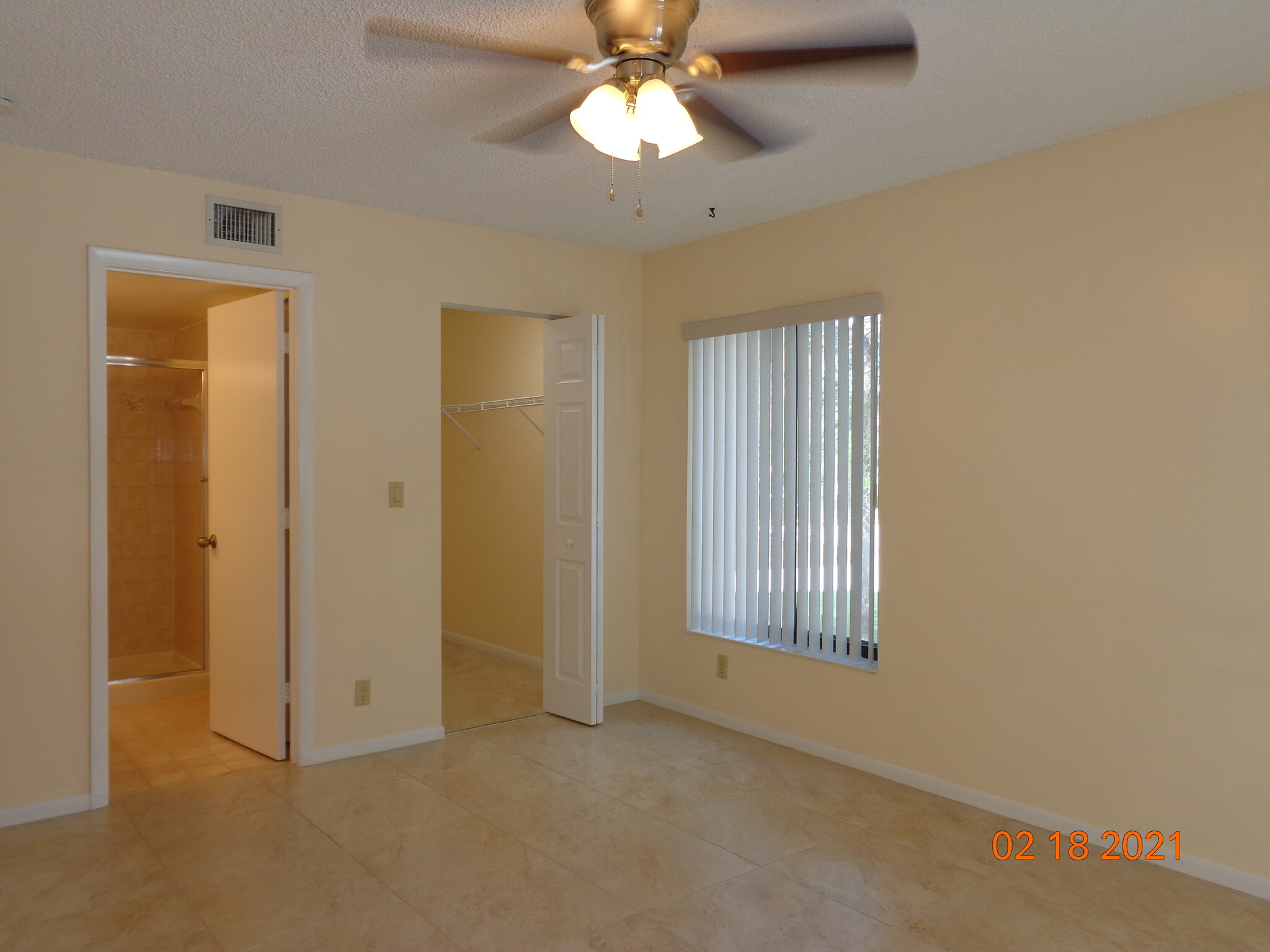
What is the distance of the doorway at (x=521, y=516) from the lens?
434 centimetres

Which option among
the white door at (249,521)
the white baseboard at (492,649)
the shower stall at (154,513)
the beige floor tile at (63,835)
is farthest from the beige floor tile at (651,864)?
the shower stall at (154,513)

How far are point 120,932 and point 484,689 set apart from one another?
106 inches

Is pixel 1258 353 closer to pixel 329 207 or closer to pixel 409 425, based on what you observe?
pixel 409 425

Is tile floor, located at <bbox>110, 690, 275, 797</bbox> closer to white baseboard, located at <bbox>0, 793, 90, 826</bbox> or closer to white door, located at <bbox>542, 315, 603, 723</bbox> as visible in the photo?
white baseboard, located at <bbox>0, 793, 90, 826</bbox>

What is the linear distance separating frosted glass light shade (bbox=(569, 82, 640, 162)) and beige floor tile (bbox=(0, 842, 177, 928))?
8.22 feet

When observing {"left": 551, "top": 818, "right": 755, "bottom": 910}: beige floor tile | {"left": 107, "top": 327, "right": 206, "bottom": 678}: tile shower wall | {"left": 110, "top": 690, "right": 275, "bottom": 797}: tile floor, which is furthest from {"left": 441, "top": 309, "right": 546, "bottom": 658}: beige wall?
{"left": 551, "top": 818, "right": 755, "bottom": 910}: beige floor tile

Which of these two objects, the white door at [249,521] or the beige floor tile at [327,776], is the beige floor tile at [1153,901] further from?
the white door at [249,521]

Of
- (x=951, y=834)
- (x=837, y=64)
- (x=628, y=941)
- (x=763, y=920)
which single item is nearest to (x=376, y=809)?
(x=628, y=941)

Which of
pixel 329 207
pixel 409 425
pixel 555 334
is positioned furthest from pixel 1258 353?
pixel 329 207

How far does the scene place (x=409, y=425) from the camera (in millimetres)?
4082

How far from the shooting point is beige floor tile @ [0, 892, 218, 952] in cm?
234

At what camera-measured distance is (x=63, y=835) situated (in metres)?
3.05

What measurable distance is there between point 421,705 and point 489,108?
267cm

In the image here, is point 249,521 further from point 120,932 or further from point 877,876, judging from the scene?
point 877,876
